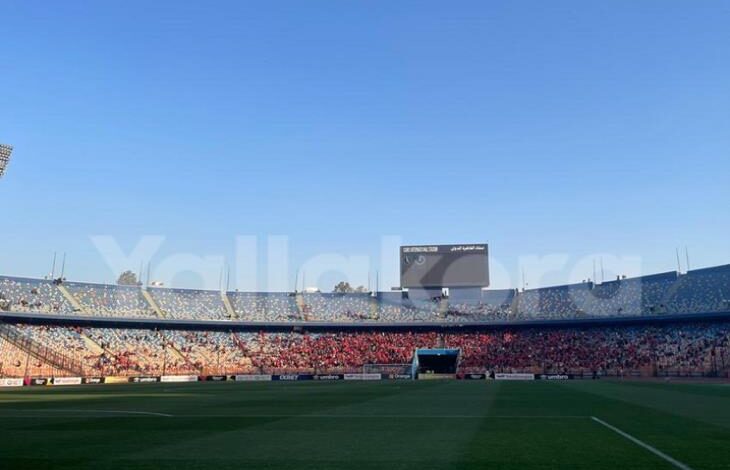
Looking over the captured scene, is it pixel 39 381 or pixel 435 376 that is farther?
pixel 435 376

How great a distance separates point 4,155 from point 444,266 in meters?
55.0

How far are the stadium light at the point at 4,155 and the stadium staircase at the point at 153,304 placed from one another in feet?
113

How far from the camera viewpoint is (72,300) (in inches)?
3115

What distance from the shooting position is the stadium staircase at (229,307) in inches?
3420

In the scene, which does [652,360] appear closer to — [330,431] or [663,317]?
[663,317]

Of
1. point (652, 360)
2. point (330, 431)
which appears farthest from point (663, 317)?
point (330, 431)

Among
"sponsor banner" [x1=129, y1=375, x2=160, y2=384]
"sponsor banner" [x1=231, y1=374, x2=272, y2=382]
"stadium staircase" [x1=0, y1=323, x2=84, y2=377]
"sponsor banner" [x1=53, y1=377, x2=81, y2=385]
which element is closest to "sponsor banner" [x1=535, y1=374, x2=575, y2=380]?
"sponsor banner" [x1=231, y1=374, x2=272, y2=382]

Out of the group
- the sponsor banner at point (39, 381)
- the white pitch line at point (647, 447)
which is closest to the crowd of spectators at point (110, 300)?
the sponsor banner at point (39, 381)

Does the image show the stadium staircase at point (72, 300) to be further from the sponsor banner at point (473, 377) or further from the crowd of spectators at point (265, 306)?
the sponsor banner at point (473, 377)

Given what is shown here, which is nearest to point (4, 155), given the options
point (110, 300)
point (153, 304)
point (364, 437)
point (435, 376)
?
point (110, 300)

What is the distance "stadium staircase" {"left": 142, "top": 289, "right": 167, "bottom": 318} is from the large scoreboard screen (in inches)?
1362

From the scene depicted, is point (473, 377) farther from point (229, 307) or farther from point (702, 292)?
point (229, 307)

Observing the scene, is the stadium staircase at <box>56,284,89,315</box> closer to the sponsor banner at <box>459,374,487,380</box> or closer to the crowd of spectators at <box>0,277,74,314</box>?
the crowd of spectators at <box>0,277,74,314</box>

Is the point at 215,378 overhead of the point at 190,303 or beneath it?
beneath
